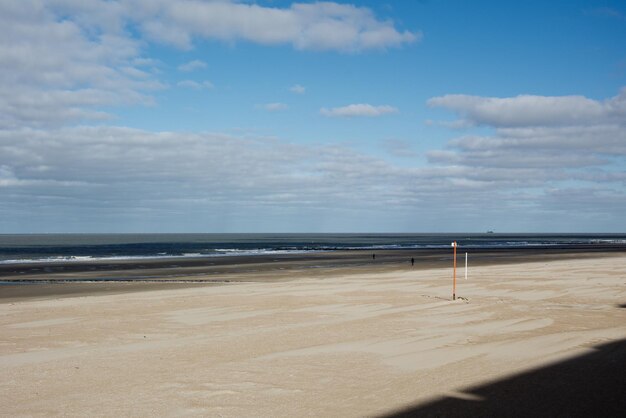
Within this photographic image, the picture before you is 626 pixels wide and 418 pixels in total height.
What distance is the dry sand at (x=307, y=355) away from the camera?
23.4ft

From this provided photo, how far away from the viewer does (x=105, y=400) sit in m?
7.26

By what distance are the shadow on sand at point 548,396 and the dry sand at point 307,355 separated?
1.5 inches

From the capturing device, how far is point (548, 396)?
7266mm

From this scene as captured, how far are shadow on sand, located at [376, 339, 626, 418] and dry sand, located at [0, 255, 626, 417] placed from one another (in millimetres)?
37

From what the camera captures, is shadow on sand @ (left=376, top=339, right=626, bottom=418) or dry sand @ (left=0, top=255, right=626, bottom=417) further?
dry sand @ (left=0, top=255, right=626, bottom=417)

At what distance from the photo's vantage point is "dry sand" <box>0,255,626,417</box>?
7.13 meters

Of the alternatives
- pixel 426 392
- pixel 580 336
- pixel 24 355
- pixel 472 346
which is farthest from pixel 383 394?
pixel 24 355

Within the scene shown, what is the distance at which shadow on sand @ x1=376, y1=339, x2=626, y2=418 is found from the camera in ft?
21.9

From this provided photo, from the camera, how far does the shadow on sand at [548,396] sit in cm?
666

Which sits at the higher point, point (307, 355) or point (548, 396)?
point (548, 396)

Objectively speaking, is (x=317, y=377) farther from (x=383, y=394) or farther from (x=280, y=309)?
(x=280, y=309)

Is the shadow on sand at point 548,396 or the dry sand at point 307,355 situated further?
the dry sand at point 307,355

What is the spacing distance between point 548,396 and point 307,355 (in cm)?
417

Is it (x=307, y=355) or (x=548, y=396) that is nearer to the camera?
(x=548, y=396)
